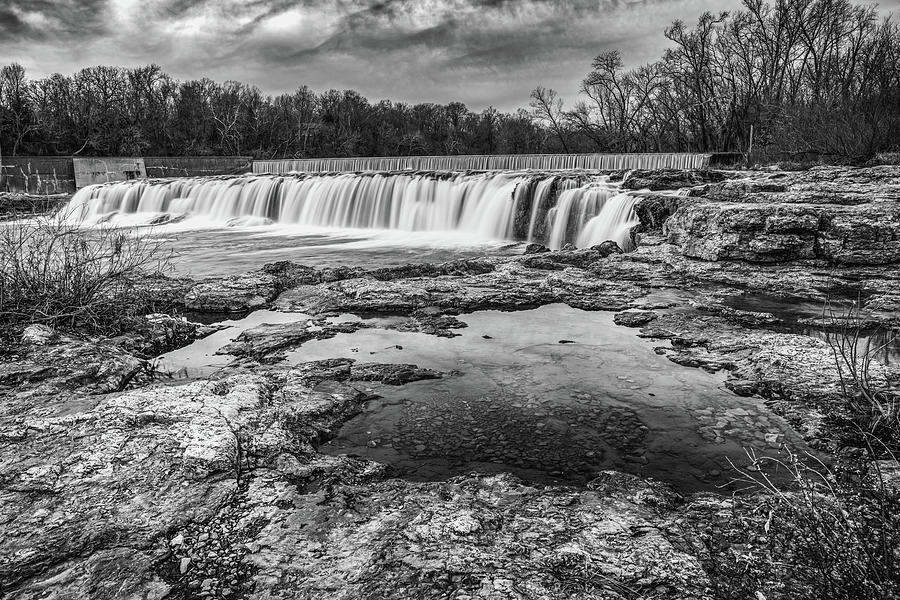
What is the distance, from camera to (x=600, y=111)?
41438 mm

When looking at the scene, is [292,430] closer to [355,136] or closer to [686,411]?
[686,411]

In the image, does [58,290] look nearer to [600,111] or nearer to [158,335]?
[158,335]

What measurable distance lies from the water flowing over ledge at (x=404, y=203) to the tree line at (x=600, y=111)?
8407 millimetres

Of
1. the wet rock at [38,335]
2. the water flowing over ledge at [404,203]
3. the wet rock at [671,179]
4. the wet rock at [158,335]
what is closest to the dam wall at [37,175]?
the water flowing over ledge at [404,203]

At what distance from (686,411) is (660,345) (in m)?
1.43

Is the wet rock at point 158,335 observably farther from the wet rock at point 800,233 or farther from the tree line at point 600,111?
the tree line at point 600,111

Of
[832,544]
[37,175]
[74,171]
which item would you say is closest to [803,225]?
[832,544]

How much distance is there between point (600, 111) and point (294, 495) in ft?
145

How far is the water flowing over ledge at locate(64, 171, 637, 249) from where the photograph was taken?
13.4 m

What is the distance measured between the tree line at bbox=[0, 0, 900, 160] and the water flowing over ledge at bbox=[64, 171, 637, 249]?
8.41 metres

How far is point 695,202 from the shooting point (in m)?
10.2

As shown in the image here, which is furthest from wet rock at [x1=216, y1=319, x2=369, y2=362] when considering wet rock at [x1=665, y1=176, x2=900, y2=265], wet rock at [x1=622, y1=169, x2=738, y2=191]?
wet rock at [x1=622, y1=169, x2=738, y2=191]

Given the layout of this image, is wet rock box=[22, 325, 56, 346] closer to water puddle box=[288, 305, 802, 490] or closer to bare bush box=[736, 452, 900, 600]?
water puddle box=[288, 305, 802, 490]

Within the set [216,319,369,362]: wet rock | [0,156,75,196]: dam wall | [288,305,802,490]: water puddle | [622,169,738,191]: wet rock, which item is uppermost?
[0,156,75,196]: dam wall
